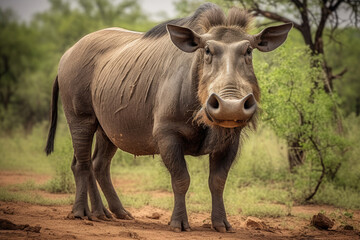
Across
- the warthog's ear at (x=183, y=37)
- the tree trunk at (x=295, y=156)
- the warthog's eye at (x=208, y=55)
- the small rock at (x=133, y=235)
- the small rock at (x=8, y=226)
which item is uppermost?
the warthog's ear at (x=183, y=37)

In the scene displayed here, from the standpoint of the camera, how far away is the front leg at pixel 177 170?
5531 millimetres

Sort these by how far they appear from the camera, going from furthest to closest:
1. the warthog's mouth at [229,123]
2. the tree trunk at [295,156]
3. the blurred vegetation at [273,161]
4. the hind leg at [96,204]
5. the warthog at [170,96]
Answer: the tree trunk at [295,156], the blurred vegetation at [273,161], the hind leg at [96,204], the warthog at [170,96], the warthog's mouth at [229,123]

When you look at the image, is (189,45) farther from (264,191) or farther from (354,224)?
(264,191)

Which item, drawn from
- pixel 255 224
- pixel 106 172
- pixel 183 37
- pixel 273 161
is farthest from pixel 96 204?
pixel 273 161

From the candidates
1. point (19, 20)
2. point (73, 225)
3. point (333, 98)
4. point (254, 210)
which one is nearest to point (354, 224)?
point (254, 210)

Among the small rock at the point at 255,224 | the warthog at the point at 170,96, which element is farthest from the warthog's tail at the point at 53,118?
the small rock at the point at 255,224

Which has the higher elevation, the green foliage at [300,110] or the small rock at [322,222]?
the green foliage at [300,110]

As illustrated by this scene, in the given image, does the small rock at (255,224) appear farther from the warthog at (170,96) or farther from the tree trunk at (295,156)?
the tree trunk at (295,156)

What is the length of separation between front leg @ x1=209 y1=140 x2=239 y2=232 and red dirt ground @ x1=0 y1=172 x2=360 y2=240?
0.14m

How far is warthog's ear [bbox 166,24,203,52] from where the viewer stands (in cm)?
543

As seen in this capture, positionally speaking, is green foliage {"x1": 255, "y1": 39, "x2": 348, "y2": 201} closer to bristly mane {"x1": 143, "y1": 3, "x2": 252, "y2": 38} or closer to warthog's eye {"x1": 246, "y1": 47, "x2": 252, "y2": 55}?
bristly mane {"x1": 143, "y1": 3, "x2": 252, "y2": 38}

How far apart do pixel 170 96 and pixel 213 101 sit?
895 mm

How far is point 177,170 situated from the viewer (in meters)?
5.56

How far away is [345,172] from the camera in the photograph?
977cm
